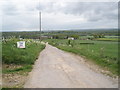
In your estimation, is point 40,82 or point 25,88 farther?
point 40,82

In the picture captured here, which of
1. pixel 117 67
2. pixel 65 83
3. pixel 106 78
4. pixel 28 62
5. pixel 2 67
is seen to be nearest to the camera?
pixel 65 83

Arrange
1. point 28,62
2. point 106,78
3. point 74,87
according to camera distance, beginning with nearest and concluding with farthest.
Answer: point 74,87, point 106,78, point 28,62

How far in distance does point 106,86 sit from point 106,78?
1306 mm

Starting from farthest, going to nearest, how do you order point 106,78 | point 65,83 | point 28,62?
point 28,62 → point 106,78 → point 65,83

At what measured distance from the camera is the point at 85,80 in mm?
7383

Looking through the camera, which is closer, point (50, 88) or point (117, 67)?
point (50, 88)

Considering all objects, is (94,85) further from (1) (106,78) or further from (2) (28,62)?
(2) (28,62)

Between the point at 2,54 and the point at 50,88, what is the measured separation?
762 cm

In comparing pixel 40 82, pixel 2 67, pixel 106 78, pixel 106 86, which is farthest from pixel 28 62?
pixel 106 86

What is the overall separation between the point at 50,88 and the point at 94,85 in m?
1.50

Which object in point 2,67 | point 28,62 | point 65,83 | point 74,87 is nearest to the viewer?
point 74,87

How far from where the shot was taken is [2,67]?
38.3ft

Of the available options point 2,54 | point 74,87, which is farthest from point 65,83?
point 2,54

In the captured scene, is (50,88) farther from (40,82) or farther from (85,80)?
(85,80)
